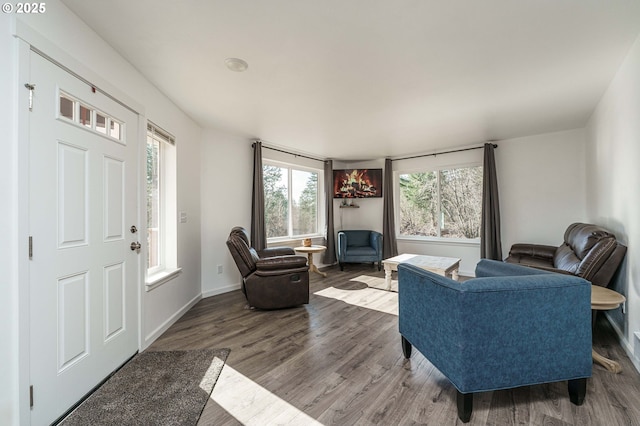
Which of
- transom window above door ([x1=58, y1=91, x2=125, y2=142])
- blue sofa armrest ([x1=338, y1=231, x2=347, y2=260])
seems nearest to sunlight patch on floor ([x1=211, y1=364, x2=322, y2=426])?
transom window above door ([x1=58, y1=91, x2=125, y2=142])

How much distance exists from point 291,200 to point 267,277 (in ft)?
7.94

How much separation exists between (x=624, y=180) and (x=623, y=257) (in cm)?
66

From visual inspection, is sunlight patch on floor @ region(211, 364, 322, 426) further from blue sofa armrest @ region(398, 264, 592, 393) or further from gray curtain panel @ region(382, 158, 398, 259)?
gray curtain panel @ region(382, 158, 398, 259)

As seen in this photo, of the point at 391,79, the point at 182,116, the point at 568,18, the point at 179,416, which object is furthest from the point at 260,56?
the point at 179,416

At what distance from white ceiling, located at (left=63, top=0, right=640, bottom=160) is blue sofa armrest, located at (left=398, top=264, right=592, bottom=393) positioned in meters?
1.63

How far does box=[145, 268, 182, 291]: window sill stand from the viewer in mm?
2467

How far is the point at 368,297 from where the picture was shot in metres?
3.73

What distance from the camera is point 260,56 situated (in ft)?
6.86

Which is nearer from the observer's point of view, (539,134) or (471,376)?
(471,376)

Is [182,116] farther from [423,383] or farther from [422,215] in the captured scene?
[422,215]

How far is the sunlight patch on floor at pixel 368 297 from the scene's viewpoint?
3342 mm

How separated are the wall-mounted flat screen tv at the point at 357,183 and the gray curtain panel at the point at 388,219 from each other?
17 centimetres

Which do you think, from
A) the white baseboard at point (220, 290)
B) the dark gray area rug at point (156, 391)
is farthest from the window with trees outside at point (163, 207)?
the dark gray area rug at point (156, 391)

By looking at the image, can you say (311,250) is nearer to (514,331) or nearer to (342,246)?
(342,246)
